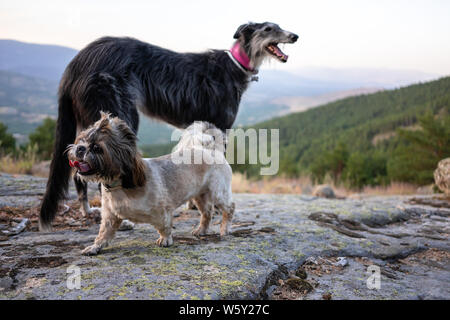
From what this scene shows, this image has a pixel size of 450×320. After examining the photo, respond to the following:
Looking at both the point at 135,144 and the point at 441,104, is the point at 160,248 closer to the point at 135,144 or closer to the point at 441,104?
the point at 135,144

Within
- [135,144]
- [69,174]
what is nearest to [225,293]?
[135,144]

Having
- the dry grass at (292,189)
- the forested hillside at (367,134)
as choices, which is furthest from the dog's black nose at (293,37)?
the forested hillside at (367,134)

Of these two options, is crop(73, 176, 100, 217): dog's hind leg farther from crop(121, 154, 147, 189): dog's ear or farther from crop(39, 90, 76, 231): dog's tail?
crop(121, 154, 147, 189): dog's ear

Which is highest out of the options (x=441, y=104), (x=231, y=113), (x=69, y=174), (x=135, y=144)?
(x=441, y=104)

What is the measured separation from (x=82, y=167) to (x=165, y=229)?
1.15 m

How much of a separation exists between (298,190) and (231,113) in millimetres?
8583

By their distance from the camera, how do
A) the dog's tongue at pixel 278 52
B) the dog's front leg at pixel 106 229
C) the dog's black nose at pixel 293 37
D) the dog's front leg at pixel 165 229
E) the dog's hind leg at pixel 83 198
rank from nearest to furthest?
1. the dog's front leg at pixel 106 229
2. the dog's front leg at pixel 165 229
3. the dog's hind leg at pixel 83 198
4. the dog's black nose at pixel 293 37
5. the dog's tongue at pixel 278 52

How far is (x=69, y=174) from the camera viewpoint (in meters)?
4.38

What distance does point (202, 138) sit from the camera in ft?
13.7

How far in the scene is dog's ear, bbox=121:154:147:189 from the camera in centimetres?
305

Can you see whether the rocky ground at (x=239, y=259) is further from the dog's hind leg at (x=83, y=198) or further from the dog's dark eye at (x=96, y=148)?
the dog's dark eye at (x=96, y=148)

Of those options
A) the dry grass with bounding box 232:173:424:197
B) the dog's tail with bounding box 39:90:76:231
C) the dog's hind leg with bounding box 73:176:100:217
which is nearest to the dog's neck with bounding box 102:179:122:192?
the dog's tail with bounding box 39:90:76:231

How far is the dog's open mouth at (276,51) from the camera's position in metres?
5.11

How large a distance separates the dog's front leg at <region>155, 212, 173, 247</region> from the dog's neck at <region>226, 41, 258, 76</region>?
284cm
